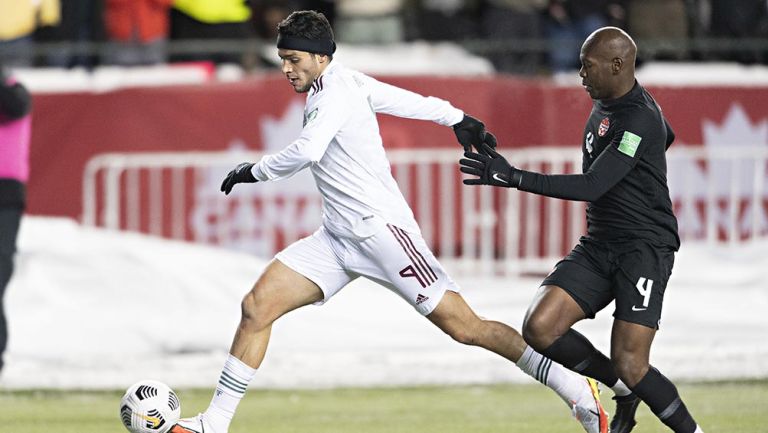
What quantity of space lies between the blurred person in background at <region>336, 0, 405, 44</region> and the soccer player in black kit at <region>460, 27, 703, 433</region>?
24.9 ft

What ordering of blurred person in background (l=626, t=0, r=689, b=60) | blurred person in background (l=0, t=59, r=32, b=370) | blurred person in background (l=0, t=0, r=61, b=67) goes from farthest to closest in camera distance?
blurred person in background (l=626, t=0, r=689, b=60) < blurred person in background (l=0, t=0, r=61, b=67) < blurred person in background (l=0, t=59, r=32, b=370)

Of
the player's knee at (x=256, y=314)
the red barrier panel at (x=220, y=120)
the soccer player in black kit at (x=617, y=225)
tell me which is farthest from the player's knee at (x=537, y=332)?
the red barrier panel at (x=220, y=120)

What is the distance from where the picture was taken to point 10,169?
11.9m

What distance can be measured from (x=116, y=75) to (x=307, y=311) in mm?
3538

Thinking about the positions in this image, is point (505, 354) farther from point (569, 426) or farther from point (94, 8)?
point (94, 8)

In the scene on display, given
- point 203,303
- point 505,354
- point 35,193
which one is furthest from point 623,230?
point 35,193

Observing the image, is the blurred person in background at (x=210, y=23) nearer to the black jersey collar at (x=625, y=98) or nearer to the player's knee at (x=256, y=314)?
the player's knee at (x=256, y=314)

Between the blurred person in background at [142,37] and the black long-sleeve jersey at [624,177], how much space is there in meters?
7.98

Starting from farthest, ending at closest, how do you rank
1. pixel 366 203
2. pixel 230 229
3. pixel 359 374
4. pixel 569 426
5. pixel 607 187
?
pixel 230 229 → pixel 359 374 → pixel 569 426 → pixel 366 203 → pixel 607 187

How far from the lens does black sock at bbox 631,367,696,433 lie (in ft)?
27.4

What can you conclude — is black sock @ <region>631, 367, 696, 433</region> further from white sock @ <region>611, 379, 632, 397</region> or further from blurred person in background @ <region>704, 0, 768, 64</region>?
blurred person in background @ <region>704, 0, 768, 64</region>

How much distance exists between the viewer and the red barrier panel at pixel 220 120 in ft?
50.5

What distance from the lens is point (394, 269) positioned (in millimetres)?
8938

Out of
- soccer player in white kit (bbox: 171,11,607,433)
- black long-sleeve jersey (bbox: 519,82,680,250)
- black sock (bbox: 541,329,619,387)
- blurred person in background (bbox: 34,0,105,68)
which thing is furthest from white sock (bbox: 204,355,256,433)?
blurred person in background (bbox: 34,0,105,68)
